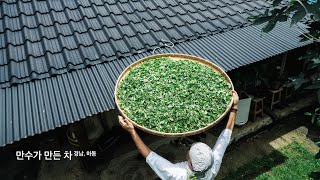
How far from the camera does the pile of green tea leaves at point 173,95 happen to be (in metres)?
3.34

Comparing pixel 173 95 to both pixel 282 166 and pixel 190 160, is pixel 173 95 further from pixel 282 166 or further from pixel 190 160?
pixel 282 166

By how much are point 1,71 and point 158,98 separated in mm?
2419

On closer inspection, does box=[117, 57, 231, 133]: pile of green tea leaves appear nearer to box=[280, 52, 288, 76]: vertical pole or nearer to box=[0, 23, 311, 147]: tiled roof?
box=[0, 23, 311, 147]: tiled roof

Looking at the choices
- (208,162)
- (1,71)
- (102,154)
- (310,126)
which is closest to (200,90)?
(208,162)

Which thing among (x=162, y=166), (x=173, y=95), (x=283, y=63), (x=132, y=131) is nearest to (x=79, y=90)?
(x=132, y=131)

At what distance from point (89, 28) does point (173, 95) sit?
7.53ft

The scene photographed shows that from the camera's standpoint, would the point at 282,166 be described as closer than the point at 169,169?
No

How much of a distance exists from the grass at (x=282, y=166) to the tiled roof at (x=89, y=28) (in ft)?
12.0

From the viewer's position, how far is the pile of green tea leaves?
334 centimetres

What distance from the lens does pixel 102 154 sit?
6.73 m

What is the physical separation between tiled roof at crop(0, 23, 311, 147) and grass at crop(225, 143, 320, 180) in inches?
129

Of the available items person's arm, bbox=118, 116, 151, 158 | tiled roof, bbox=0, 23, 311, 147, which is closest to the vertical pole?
tiled roof, bbox=0, 23, 311, 147

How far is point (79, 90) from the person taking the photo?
3.93 metres

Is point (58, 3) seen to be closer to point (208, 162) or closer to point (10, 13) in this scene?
point (10, 13)
